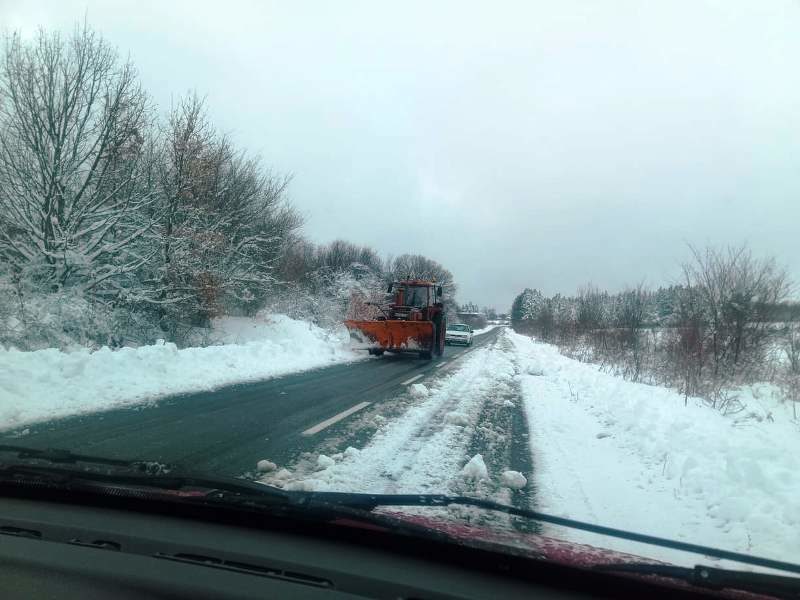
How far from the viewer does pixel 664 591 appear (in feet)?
6.75

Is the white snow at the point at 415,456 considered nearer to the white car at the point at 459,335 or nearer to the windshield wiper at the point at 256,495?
the windshield wiper at the point at 256,495

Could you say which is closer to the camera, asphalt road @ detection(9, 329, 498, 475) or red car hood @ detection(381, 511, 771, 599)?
red car hood @ detection(381, 511, 771, 599)

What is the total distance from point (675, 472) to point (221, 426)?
5.45 m

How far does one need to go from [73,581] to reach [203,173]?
17.6 meters

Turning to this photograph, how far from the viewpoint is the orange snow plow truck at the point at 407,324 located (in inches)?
768

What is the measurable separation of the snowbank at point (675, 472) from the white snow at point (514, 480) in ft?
0.69

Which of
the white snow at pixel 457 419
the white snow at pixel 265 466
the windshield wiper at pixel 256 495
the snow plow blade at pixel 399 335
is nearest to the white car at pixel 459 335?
the snow plow blade at pixel 399 335

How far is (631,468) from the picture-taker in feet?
19.2

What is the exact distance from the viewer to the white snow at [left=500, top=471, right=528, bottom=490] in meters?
5.03

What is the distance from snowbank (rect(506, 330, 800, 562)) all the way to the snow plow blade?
33.1ft

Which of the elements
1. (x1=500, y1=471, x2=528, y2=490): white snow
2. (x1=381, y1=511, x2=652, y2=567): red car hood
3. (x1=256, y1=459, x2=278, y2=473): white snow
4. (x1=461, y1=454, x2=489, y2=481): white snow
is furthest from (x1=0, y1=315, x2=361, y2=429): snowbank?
(x1=381, y1=511, x2=652, y2=567): red car hood

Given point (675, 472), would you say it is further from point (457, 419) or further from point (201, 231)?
point (201, 231)

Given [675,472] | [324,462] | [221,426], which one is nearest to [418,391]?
[221,426]

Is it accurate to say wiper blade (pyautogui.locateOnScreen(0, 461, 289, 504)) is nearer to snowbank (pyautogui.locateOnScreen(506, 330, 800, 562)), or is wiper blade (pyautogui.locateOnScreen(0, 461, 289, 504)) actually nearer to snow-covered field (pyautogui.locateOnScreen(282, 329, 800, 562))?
snow-covered field (pyautogui.locateOnScreen(282, 329, 800, 562))
